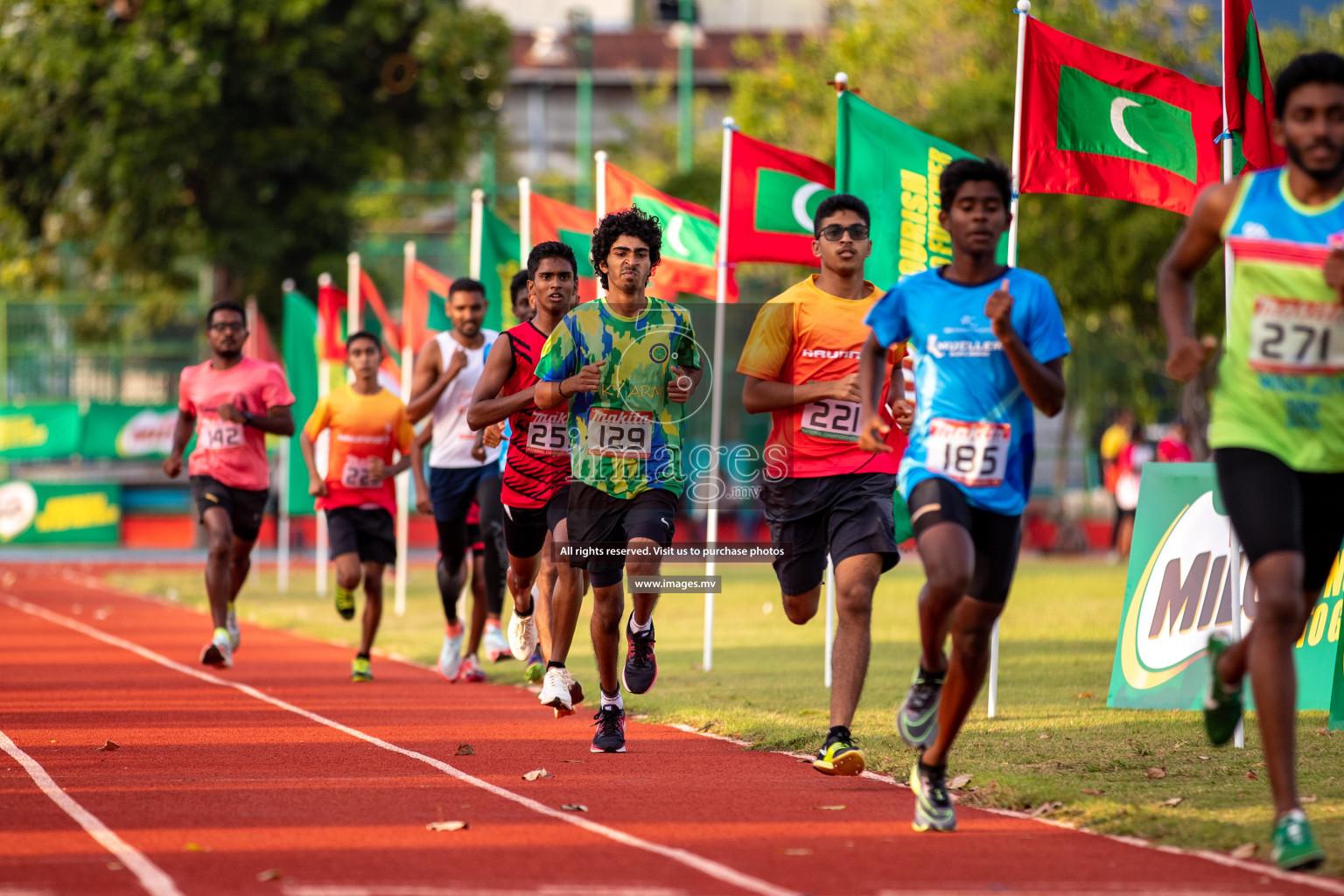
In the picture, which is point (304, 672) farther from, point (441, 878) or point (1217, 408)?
point (1217, 408)

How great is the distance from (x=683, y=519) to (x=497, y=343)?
943 inches

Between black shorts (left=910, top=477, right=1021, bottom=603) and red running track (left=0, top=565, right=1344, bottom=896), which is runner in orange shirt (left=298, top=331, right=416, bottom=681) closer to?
red running track (left=0, top=565, right=1344, bottom=896)

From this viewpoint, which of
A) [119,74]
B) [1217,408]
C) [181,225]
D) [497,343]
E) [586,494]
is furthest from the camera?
[181,225]

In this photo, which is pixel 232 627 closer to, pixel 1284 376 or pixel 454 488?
pixel 454 488

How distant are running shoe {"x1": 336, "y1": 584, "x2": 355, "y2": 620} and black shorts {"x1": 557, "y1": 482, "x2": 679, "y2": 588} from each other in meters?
4.60

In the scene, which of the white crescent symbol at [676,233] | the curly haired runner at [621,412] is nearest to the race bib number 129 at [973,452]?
the curly haired runner at [621,412]

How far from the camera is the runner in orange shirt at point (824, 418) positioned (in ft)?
26.6

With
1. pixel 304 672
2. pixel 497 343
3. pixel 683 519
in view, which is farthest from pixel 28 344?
pixel 497 343

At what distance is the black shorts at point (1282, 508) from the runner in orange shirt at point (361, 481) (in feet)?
26.1

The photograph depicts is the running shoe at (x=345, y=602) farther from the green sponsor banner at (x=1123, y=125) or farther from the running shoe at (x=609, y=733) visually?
the green sponsor banner at (x=1123, y=125)

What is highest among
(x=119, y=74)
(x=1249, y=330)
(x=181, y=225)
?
(x=119, y=74)

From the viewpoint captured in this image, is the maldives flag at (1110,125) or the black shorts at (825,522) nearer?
the black shorts at (825,522)

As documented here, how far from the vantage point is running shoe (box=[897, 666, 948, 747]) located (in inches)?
A: 260

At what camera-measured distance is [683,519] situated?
109 ft
